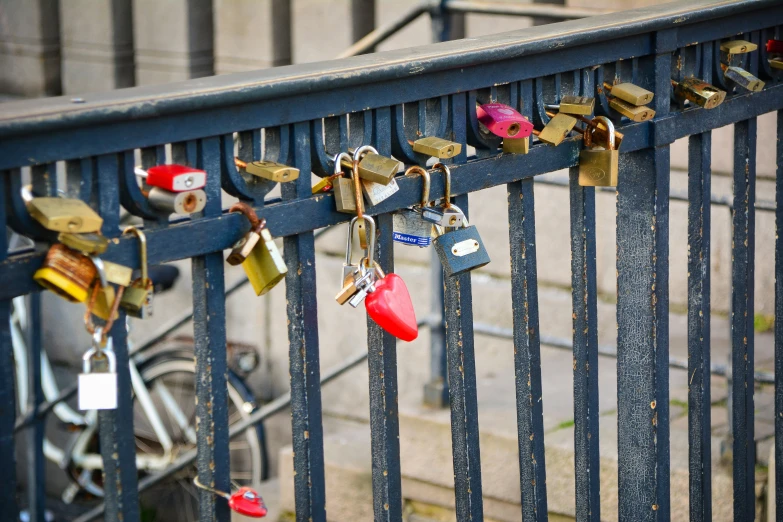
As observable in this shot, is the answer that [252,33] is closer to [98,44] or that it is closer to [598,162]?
[98,44]

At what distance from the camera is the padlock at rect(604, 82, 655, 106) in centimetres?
162

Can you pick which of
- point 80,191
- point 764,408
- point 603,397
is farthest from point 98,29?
point 80,191

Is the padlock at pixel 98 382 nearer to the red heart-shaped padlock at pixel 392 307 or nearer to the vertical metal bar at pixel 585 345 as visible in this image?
the red heart-shaped padlock at pixel 392 307

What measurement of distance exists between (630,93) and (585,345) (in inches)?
15.4

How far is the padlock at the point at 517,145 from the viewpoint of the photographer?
146 centimetres

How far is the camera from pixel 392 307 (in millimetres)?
1273

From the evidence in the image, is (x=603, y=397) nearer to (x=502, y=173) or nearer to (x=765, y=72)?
(x=765, y=72)

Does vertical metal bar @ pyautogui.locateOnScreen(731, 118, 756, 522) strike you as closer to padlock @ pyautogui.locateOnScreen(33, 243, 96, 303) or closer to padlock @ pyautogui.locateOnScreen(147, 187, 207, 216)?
padlock @ pyautogui.locateOnScreen(147, 187, 207, 216)

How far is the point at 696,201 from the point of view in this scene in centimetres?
180

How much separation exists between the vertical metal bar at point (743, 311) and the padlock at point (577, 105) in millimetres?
499

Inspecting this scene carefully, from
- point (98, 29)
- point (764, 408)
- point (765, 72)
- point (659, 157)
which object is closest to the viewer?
point (659, 157)

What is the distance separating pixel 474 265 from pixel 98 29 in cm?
443

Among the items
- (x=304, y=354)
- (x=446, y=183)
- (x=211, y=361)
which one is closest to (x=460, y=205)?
(x=446, y=183)

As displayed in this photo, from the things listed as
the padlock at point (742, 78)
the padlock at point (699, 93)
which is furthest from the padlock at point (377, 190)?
the padlock at point (742, 78)
